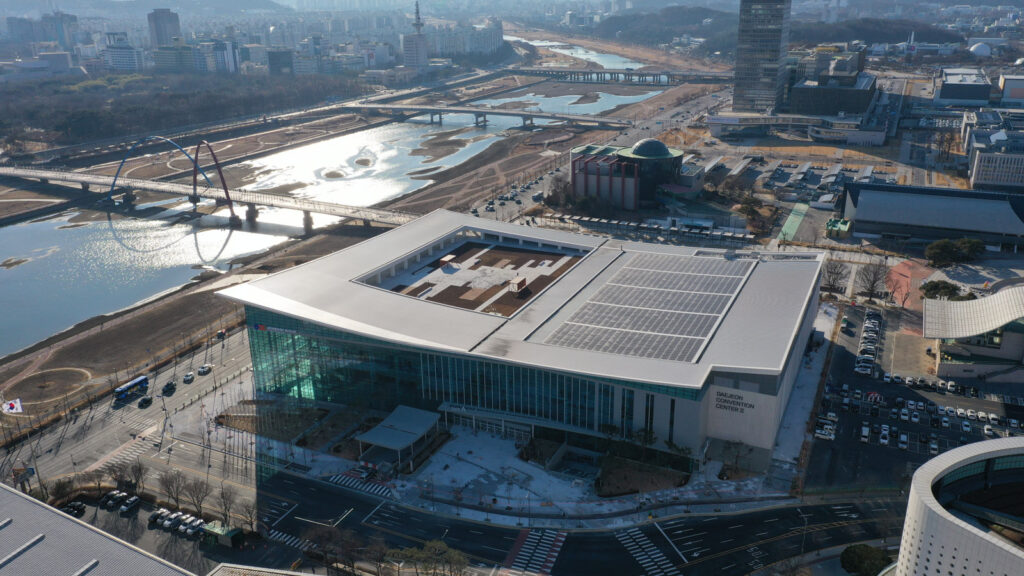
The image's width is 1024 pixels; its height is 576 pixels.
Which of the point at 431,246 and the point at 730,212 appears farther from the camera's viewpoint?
the point at 730,212

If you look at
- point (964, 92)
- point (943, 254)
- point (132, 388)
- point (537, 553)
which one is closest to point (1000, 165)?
point (943, 254)

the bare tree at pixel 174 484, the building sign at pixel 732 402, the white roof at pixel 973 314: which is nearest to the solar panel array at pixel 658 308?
the building sign at pixel 732 402

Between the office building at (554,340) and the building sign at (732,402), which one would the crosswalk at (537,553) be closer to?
the office building at (554,340)

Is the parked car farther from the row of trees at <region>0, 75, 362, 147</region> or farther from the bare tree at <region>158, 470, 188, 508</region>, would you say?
the row of trees at <region>0, 75, 362, 147</region>

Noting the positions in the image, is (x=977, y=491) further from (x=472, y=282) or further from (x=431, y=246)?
(x=431, y=246)

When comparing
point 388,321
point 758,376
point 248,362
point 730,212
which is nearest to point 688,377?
point 758,376
